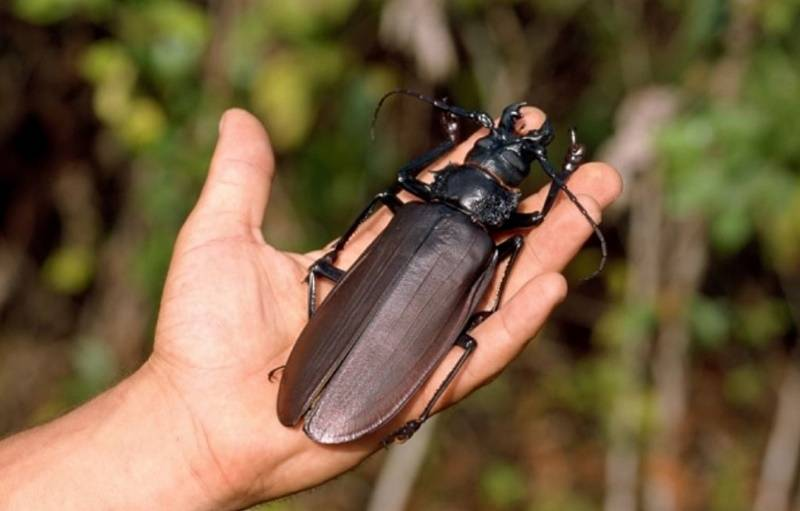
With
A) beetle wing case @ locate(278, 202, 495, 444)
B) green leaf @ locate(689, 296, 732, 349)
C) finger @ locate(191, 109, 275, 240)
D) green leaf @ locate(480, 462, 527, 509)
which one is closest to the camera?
beetle wing case @ locate(278, 202, 495, 444)

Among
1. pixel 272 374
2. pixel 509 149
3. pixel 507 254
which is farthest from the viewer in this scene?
pixel 509 149

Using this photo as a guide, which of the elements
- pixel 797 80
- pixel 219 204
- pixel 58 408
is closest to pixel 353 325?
pixel 219 204

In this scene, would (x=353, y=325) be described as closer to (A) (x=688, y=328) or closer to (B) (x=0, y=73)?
(A) (x=688, y=328)

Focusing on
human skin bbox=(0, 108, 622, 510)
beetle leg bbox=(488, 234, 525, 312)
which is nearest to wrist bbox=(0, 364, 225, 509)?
human skin bbox=(0, 108, 622, 510)

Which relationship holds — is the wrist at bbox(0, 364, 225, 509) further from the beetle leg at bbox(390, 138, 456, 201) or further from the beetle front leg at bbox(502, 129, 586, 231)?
the beetle front leg at bbox(502, 129, 586, 231)

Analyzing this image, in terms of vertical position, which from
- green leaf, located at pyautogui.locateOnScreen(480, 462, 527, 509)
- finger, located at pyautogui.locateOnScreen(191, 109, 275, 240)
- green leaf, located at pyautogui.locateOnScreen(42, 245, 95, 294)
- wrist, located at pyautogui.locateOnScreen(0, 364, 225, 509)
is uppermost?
finger, located at pyautogui.locateOnScreen(191, 109, 275, 240)

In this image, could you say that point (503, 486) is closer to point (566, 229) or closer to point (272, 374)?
point (566, 229)

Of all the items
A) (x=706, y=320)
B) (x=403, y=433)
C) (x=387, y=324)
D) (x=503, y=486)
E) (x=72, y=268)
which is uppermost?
(x=387, y=324)

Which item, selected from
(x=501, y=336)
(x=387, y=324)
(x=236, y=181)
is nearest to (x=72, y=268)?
(x=236, y=181)
